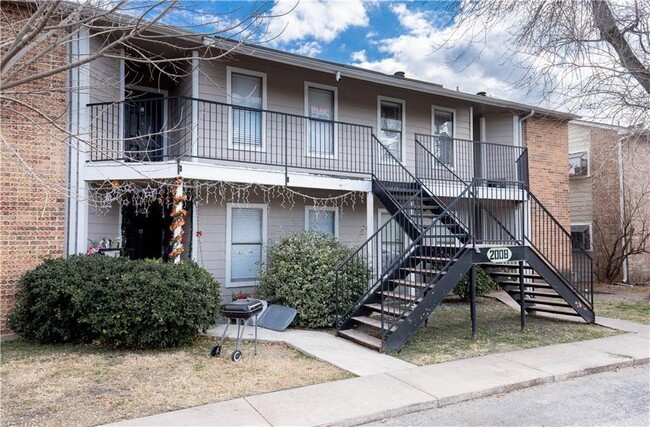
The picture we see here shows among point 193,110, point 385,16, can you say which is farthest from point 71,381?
point 385,16

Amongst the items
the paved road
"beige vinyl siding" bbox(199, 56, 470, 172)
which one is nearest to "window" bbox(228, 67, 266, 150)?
"beige vinyl siding" bbox(199, 56, 470, 172)

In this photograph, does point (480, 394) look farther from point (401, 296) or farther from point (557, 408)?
point (401, 296)

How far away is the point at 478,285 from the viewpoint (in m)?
11.7

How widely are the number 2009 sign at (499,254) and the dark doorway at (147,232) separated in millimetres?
6870

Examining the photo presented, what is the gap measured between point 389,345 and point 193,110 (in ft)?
19.4

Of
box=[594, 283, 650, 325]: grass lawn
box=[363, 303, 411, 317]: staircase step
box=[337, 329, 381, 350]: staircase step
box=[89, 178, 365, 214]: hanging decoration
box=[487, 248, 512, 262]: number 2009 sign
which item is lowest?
box=[594, 283, 650, 325]: grass lawn

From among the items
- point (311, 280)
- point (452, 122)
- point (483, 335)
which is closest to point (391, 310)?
point (311, 280)

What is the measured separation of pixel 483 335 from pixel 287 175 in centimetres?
479

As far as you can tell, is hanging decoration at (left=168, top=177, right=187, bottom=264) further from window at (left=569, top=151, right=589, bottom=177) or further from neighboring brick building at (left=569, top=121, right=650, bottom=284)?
window at (left=569, top=151, right=589, bottom=177)

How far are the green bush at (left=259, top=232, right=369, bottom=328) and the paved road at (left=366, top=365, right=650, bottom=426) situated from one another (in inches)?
150

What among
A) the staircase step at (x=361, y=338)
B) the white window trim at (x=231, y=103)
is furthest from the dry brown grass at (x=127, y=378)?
the white window trim at (x=231, y=103)

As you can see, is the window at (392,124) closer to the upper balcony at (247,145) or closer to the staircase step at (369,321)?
the upper balcony at (247,145)

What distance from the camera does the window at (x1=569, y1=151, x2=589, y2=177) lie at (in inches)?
682

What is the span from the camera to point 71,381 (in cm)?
541
